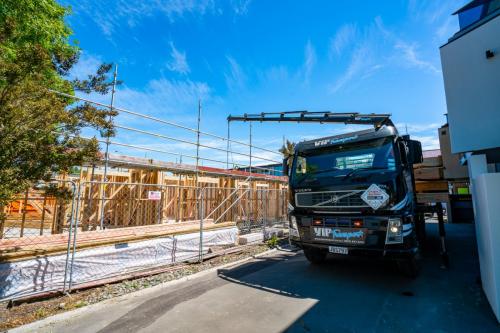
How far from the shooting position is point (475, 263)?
608cm

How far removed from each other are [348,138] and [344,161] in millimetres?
532

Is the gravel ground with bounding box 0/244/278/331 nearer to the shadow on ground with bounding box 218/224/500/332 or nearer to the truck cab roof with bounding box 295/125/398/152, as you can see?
the shadow on ground with bounding box 218/224/500/332

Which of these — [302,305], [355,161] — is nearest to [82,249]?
[302,305]

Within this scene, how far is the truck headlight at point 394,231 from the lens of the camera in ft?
13.8

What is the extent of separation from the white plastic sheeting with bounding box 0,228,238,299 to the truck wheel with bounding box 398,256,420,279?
509 centimetres

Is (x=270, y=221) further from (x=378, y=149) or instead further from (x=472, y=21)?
(x=472, y=21)

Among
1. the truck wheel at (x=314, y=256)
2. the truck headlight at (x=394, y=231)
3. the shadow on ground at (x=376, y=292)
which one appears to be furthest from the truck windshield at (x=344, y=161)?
the shadow on ground at (x=376, y=292)

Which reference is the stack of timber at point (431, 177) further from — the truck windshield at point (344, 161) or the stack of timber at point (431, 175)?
the truck windshield at point (344, 161)

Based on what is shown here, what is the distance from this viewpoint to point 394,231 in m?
4.25

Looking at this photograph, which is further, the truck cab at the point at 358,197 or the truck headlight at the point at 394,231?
the truck cab at the point at 358,197

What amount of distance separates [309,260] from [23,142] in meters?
6.17

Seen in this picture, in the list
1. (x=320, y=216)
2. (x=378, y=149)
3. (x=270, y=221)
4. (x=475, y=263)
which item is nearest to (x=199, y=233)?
(x=320, y=216)

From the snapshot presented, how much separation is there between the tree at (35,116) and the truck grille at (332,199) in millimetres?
4140

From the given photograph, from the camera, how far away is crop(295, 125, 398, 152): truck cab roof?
5012 millimetres
